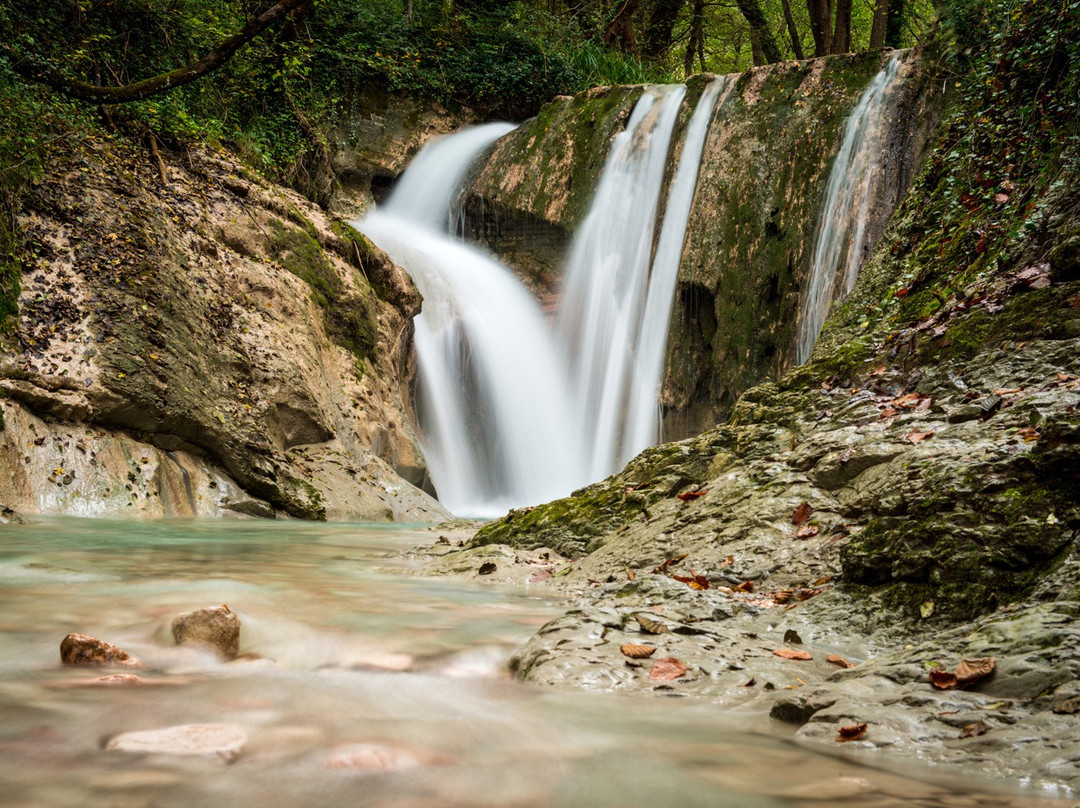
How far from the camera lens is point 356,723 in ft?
6.15

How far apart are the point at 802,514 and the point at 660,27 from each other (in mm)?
22137

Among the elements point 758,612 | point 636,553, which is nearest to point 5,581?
point 636,553

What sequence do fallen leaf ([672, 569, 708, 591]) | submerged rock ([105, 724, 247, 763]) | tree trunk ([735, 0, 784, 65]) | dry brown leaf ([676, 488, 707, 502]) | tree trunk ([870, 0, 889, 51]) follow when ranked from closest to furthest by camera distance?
1. submerged rock ([105, 724, 247, 763])
2. fallen leaf ([672, 569, 708, 591])
3. dry brown leaf ([676, 488, 707, 502])
4. tree trunk ([870, 0, 889, 51])
5. tree trunk ([735, 0, 784, 65])

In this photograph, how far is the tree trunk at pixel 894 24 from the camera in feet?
56.2

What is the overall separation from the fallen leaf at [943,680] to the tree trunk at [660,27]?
2303 centimetres

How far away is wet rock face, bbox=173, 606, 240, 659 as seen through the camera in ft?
8.14

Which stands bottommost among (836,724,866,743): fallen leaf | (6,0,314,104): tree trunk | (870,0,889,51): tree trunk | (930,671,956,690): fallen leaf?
(836,724,866,743): fallen leaf

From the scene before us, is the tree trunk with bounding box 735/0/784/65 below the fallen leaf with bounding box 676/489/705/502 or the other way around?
the other way around

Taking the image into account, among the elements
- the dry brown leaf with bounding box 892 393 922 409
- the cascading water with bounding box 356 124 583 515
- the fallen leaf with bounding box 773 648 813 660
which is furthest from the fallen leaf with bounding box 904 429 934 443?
the cascading water with bounding box 356 124 583 515

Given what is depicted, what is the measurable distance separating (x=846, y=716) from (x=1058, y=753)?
418mm

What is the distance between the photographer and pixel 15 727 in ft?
5.66

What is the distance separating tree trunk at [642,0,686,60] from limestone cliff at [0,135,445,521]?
49.9ft

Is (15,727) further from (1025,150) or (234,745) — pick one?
(1025,150)

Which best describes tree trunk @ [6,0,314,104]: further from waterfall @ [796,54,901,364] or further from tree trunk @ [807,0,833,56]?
tree trunk @ [807,0,833,56]
